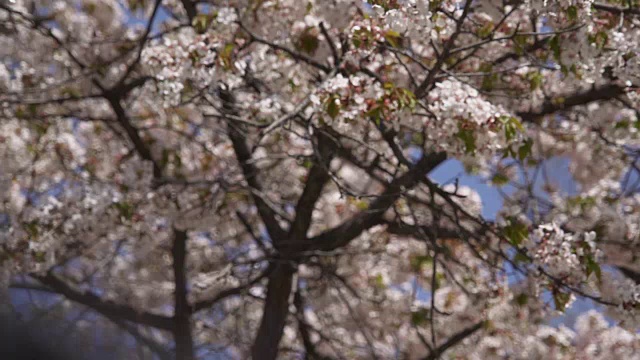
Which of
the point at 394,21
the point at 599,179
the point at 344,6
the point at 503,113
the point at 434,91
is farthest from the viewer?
the point at 599,179

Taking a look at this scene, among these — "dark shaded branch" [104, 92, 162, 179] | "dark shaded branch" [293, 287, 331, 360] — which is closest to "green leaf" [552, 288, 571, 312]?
"dark shaded branch" [293, 287, 331, 360]

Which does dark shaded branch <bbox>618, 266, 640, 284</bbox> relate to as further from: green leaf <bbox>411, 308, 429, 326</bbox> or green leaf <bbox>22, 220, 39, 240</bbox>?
green leaf <bbox>22, 220, 39, 240</bbox>

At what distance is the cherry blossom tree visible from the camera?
286 centimetres

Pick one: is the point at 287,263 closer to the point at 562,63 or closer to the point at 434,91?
the point at 434,91

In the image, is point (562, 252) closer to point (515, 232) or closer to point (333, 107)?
point (515, 232)

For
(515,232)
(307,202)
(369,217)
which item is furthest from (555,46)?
(307,202)

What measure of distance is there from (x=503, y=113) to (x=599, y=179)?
2.82 m

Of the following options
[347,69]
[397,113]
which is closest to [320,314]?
[347,69]

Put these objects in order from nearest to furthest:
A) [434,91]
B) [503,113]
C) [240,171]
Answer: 1. [503,113]
2. [434,91]
3. [240,171]

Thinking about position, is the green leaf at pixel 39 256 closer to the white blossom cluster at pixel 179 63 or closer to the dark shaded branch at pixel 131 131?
the dark shaded branch at pixel 131 131

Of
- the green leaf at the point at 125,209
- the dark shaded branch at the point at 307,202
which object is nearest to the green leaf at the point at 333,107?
the dark shaded branch at the point at 307,202

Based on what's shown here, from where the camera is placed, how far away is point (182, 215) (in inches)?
159

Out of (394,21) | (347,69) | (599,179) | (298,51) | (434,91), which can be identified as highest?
(599,179)

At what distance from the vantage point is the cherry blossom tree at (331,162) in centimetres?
286
